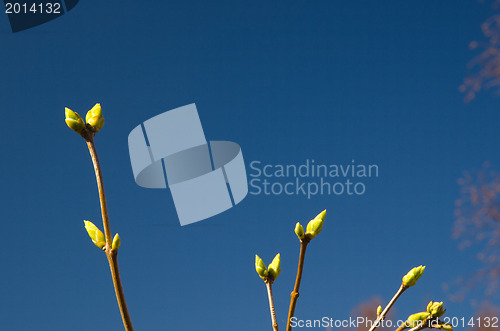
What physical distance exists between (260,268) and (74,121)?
15.0 inches

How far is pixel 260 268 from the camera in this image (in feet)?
2.81

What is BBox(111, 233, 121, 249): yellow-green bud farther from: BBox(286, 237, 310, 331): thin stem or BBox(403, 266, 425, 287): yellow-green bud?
BBox(403, 266, 425, 287): yellow-green bud

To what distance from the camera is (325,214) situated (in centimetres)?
82

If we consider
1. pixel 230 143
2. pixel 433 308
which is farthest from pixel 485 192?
pixel 433 308

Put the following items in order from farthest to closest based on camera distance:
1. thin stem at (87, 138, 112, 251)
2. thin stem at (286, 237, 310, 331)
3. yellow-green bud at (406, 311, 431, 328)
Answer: yellow-green bud at (406, 311, 431, 328), thin stem at (286, 237, 310, 331), thin stem at (87, 138, 112, 251)

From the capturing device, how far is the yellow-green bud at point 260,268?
0.86 metres

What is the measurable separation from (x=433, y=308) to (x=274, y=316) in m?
0.29

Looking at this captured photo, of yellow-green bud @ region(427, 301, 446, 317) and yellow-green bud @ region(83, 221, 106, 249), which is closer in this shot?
yellow-green bud @ region(83, 221, 106, 249)

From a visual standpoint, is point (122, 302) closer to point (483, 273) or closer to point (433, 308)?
point (433, 308)

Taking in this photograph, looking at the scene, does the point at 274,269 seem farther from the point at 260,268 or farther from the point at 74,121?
the point at 74,121

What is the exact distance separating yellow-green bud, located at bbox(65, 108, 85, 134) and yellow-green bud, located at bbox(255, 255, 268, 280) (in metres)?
0.36

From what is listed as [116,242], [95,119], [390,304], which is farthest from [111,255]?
[390,304]

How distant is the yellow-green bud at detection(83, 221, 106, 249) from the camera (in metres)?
0.65

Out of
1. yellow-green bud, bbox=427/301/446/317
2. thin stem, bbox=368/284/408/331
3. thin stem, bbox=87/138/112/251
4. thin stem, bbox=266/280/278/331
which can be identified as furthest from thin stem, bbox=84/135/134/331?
yellow-green bud, bbox=427/301/446/317
